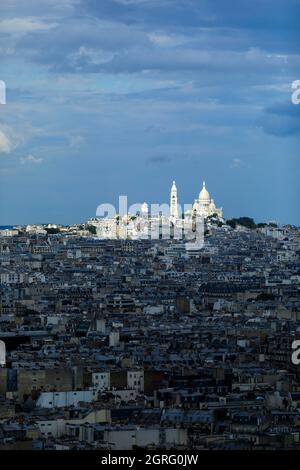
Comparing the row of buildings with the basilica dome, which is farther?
the basilica dome

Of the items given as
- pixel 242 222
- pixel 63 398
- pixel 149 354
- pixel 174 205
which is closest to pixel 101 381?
pixel 63 398

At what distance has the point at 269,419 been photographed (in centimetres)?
2284

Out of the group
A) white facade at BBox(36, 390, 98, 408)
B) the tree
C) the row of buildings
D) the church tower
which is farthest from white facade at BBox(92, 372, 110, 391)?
the tree

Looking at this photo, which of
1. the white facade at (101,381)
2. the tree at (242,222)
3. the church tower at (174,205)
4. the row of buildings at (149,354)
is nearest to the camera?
the row of buildings at (149,354)

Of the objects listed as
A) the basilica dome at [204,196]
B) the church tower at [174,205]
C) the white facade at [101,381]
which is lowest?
the white facade at [101,381]

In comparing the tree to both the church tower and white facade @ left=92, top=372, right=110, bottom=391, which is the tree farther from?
white facade @ left=92, top=372, right=110, bottom=391

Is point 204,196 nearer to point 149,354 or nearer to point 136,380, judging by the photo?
point 149,354

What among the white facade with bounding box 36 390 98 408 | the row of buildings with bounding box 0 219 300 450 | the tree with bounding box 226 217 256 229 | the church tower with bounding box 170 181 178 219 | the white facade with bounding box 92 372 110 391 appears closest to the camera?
the row of buildings with bounding box 0 219 300 450

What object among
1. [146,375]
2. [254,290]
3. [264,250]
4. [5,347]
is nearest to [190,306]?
[254,290]

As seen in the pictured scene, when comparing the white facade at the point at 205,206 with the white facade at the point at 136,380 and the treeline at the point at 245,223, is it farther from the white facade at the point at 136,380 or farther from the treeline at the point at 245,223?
the white facade at the point at 136,380

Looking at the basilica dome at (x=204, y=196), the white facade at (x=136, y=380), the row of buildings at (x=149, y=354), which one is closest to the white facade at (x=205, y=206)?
the basilica dome at (x=204, y=196)

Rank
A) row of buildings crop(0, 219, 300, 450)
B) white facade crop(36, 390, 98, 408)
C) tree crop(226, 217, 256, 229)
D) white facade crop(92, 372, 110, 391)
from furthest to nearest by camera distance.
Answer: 1. tree crop(226, 217, 256, 229)
2. white facade crop(92, 372, 110, 391)
3. white facade crop(36, 390, 98, 408)
4. row of buildings crop(0, 219, 300, 450)
